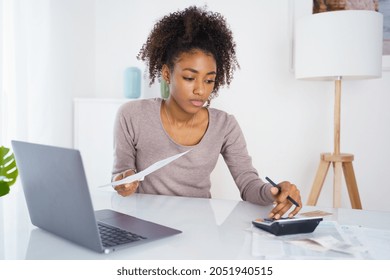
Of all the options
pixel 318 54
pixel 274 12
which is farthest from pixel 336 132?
pixel 274 12

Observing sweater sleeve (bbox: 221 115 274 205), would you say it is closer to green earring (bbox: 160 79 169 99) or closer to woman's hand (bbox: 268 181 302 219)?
woman's hand (bbox: 268 181 302 219)

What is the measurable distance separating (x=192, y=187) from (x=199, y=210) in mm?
489

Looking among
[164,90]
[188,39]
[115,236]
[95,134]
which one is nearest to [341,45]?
[188,39]

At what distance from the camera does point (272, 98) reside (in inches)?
107

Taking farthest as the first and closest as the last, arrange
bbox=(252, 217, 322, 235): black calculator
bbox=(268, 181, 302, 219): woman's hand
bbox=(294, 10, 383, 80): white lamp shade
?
bbox=(294, 10, 383, 80): white lamp shade, bbox=(268, 181, 302, 219): woman's hand, bbox=(252, 217, 322, 235): black calculator

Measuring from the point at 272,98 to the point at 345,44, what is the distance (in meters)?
0.74

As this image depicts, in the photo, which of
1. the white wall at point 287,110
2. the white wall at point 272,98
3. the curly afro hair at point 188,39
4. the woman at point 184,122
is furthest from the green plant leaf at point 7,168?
the white wall at point 287,110

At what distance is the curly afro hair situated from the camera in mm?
1532

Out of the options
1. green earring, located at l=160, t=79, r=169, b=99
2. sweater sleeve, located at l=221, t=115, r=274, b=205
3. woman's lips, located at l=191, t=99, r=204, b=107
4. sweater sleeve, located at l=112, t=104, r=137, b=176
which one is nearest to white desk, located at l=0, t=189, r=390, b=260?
sweater sleeve, located at l=221, t=115, r=274, b=205

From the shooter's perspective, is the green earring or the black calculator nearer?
the black calculator

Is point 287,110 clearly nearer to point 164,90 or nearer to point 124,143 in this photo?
point 164,90

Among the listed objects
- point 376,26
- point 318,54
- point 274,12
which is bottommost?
point 318,54

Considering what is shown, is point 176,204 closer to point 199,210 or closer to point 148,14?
point 199,210
